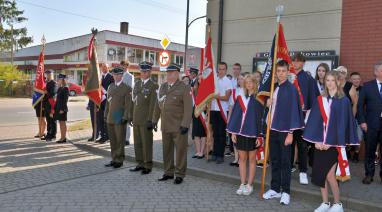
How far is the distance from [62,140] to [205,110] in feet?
14.6

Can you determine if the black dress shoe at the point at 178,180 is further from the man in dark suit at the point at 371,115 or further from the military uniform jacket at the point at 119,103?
the man in dark suit at the point at 371,115

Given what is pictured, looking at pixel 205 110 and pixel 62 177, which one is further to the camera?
pixel 205 110

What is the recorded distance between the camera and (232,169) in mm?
7184

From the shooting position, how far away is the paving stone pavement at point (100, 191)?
5207 mm

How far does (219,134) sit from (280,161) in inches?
91.9

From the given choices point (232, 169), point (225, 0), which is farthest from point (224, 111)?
point (225, 0)

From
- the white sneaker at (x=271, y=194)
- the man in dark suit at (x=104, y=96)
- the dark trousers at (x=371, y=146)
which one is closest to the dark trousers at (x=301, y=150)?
the white sneaker at (x=271, y=194)

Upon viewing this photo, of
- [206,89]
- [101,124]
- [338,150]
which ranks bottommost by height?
[101,124]

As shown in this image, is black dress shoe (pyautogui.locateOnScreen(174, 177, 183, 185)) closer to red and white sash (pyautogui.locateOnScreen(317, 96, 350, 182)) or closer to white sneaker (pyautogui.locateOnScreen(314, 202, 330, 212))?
white sneaker (pyautogui.locateOnScreen(314, 202, 330, 212))

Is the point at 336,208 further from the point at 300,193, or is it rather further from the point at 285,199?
the point at 300,193

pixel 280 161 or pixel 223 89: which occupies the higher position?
pixel 223 89

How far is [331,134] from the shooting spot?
194 inches

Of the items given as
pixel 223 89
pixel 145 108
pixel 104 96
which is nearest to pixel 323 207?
pixel 223 89

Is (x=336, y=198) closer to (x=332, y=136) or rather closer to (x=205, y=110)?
(x=332, y=136)
